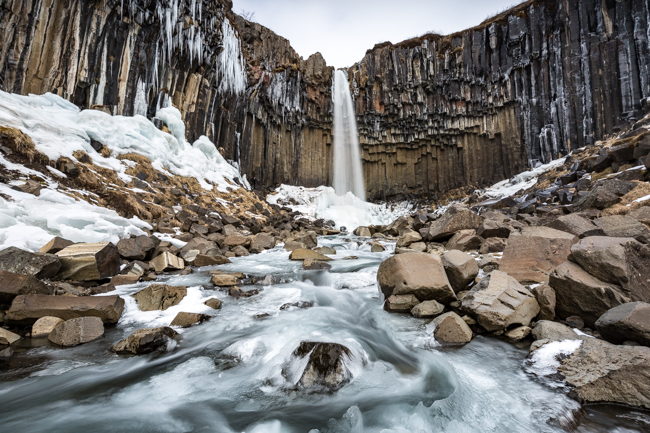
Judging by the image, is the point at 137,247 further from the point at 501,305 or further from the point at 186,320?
the point at 501,305

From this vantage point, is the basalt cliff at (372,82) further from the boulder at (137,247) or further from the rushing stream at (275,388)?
the rushing stream at (275,388)

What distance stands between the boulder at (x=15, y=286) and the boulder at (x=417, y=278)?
476cm

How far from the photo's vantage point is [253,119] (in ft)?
72.9

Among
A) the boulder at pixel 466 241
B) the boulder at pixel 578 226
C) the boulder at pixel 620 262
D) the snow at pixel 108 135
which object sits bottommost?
the boulder at pixel 620 262

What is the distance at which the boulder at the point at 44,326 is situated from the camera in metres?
3.20

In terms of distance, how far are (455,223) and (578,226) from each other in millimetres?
3353

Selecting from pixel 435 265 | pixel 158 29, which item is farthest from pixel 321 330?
pixel 158 29

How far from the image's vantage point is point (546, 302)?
3.33 m

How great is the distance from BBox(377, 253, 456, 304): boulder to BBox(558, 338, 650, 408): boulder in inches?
65.6

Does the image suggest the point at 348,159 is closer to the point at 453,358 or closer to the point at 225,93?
A: the point at 225,93

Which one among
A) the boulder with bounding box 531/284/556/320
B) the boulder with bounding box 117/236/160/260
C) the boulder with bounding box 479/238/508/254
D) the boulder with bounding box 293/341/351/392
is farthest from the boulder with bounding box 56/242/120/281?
the boulder with bounding box 479/238/508/254

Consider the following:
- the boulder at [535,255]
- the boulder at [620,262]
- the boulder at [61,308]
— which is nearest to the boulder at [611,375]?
the boulder at [620,262]

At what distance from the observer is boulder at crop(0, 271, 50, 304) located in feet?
10.8

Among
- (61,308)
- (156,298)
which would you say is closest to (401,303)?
(156,298)
